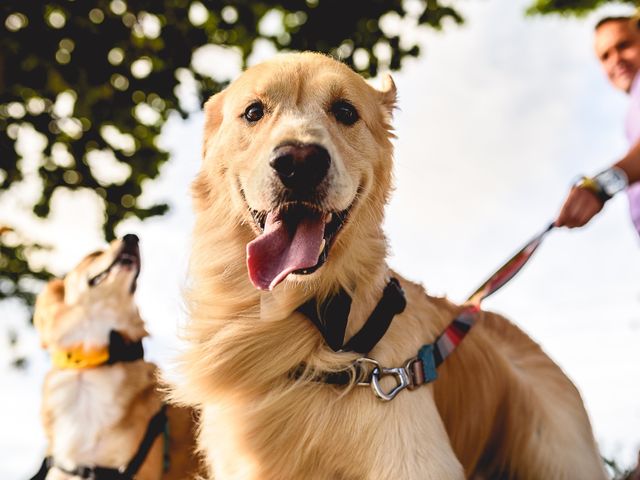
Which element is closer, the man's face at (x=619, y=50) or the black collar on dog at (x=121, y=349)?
the black collar on dog at (x=121, y=349)

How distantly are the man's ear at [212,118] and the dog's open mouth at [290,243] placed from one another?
702 mm

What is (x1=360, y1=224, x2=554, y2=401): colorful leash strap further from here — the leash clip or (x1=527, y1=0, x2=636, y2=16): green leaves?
(x1=527, y1=0, x2=636, y2=16): green leaves

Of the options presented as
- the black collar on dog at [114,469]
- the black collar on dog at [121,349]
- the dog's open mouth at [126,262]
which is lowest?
the black collar on dog at [114,469]

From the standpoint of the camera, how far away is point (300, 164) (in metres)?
2.03

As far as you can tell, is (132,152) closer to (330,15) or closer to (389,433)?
(330,15)

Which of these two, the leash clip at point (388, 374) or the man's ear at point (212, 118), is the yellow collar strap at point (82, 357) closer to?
the man's ear at point (212, 118)

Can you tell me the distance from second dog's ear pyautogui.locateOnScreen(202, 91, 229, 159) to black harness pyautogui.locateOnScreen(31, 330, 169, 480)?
171cm

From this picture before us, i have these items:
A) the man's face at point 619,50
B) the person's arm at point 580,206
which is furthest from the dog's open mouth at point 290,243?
the man's face at point 619,50

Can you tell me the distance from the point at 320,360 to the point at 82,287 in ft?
7.99

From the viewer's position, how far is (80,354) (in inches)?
148

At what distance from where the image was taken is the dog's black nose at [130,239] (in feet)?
13.6

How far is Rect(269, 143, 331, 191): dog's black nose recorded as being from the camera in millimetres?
2027

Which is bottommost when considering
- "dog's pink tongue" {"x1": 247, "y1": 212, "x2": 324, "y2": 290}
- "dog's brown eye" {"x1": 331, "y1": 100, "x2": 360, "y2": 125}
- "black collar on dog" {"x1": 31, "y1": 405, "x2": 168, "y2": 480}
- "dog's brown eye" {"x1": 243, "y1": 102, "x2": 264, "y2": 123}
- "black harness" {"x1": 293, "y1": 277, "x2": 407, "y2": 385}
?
"black collar on dog" {"x1": 31, "y1": 405, "x2": 168, "y2": 480}

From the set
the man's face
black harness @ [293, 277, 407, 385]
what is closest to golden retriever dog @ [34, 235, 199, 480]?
black harness @ [293, 277, 407, 385]
